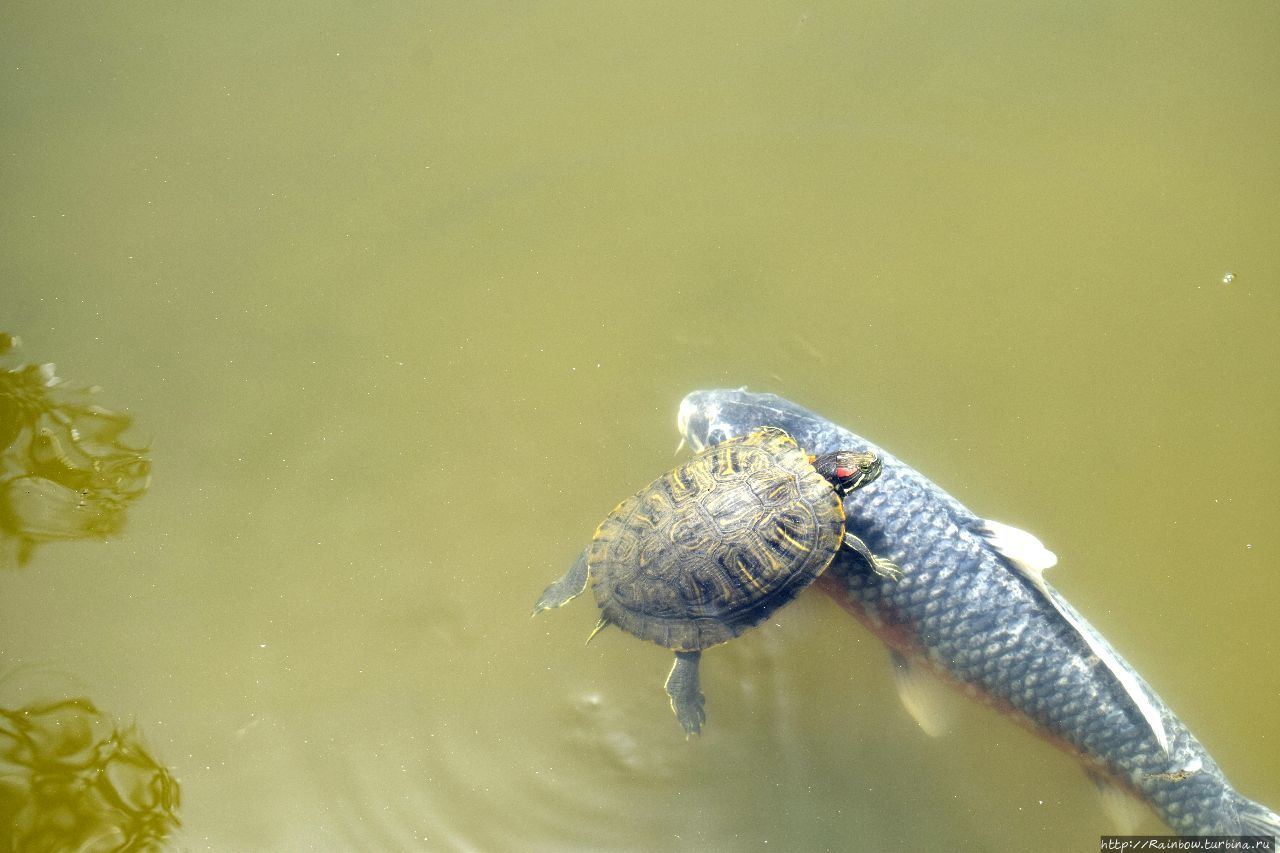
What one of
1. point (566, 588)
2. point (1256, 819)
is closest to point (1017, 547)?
point (1256, 819)

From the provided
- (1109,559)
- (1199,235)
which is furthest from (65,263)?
(1199,235)

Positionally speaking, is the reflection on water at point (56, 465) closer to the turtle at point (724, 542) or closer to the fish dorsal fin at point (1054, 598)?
the turtle at point (724, 542)

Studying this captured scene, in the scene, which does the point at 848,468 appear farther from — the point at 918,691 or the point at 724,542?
the point at 918,691

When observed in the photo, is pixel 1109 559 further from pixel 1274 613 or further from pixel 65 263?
pixel 65 263

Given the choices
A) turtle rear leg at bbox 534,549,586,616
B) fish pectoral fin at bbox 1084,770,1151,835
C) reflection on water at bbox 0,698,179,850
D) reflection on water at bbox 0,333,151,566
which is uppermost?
fish pectoral fin at bbox 1084,770,1151,835

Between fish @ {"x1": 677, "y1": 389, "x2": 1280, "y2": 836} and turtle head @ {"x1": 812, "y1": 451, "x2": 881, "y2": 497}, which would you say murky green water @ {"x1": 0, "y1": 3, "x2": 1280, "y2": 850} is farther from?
turtle head @ {"x1": 812, "y1": 451, "x2": 881, "y2": 497}

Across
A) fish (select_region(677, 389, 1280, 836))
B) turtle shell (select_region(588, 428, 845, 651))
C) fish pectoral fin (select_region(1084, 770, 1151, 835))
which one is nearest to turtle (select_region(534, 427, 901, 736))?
turtle shell (select_region(588, 428, 845, 651))
